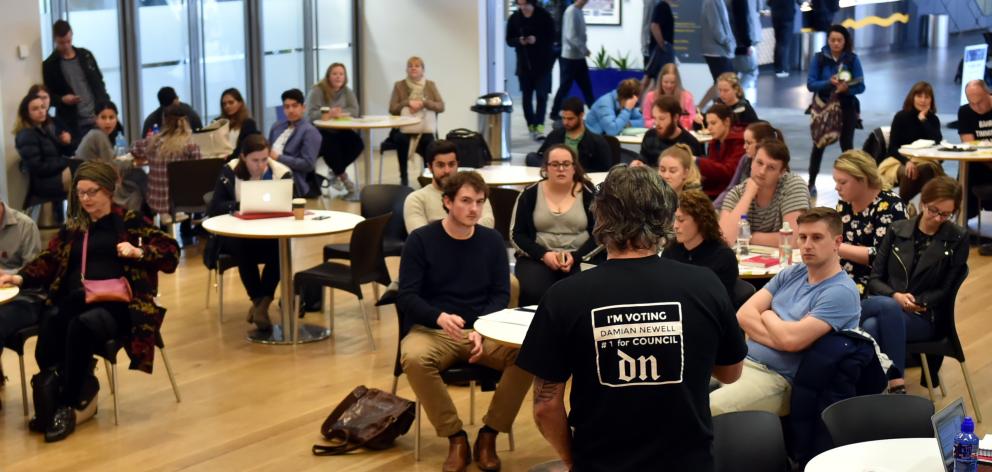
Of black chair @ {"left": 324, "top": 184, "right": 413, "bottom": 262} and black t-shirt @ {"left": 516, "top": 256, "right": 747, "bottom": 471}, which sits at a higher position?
black t-shirt @ {"left": 516, "top": 256, "right": 747, "bottom": 471}

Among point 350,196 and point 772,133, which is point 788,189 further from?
point 350,196

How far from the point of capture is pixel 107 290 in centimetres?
621

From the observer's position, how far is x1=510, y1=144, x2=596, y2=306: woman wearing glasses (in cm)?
714

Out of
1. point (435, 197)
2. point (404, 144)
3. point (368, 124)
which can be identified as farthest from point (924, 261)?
point (404, 144)

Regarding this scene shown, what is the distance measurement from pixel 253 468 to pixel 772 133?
404 centimetres

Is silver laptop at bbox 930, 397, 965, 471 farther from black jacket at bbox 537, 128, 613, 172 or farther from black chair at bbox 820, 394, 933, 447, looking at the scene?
black jacket at bbox 537, 128, 613, 172

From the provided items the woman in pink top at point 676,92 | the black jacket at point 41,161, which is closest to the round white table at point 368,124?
the woman in pink top at point 676,92

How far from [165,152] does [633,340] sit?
773cm

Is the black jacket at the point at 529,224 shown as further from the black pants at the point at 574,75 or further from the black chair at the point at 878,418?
the black pants at the point at 574,75

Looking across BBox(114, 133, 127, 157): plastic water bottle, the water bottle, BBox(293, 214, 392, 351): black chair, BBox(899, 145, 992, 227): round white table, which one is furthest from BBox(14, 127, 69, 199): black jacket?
BBox(899, 145, 992, 227): round white table

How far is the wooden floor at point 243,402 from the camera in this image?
232 inches

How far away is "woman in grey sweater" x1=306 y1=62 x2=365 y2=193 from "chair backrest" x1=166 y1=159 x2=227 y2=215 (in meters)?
3.07

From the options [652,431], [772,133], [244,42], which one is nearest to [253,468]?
[652,431]

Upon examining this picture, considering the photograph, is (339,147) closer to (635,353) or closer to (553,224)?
(553,224)
